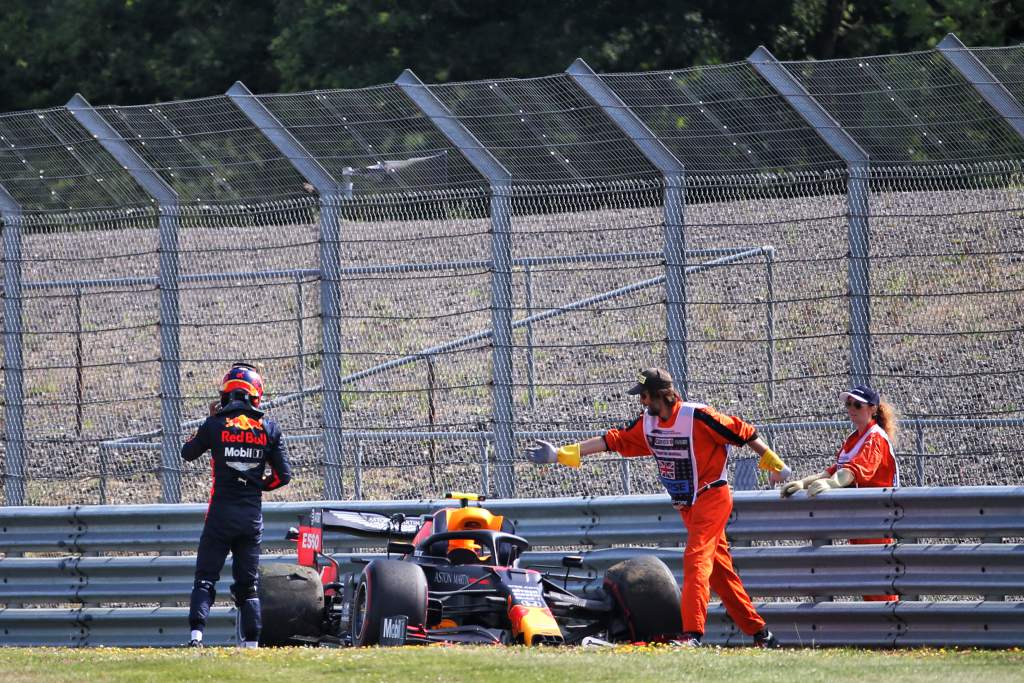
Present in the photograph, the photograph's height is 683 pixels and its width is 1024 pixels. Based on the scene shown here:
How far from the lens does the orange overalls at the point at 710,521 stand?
939 cm

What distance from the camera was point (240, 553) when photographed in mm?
10242

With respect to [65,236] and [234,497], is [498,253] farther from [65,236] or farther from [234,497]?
[65,236]

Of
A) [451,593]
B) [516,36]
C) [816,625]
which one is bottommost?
[816,625]

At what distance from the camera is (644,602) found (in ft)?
31.4

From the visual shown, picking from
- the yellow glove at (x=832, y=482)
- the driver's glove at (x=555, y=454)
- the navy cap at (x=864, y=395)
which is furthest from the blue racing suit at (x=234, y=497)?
the navy cap at (x=864, y=395)

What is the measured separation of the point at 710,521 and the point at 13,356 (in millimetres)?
5576

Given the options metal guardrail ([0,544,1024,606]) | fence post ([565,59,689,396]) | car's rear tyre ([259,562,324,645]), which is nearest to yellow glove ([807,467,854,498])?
metal guardrail ([0,544,1024,606])

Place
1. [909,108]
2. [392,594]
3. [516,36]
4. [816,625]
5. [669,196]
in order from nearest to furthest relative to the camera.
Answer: [392,594], [816,625], [909,108], [669,196], [516,36]

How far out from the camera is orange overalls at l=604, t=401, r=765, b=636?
370 inches

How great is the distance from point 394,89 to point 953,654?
17.1 feet

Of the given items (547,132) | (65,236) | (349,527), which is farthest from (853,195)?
(65,236)

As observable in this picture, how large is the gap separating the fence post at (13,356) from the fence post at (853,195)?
18.0 ft

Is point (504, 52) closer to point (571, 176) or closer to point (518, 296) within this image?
point (518, 296)

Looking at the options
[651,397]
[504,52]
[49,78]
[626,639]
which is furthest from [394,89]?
[49,78]
